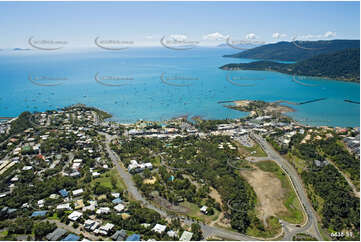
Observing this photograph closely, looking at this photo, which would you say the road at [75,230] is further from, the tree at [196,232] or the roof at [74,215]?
the tree at [196,232]

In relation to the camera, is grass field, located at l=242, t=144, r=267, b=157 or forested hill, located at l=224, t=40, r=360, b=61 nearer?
grass field, located at l=242, t=144, r=267, b=157

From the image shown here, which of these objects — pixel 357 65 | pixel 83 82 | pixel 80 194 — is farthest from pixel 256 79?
pixel 80 194

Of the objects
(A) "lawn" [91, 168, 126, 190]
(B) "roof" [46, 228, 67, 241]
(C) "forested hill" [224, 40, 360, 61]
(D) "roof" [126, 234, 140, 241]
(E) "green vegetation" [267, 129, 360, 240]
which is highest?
(C) "forested hill" [224, 40, 360, 61]

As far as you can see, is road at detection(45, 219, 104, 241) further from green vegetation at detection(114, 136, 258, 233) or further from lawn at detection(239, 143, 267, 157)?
lawn at detection(239, 143, 267, 157)

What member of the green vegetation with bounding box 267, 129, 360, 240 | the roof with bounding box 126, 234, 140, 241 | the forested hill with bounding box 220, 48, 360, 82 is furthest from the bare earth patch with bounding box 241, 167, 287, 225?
the forested hill with bounding box 220, 48, 360, 82

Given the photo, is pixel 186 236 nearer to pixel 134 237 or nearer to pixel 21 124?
pixel 134 237

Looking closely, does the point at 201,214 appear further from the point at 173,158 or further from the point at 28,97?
the point at 28,97
